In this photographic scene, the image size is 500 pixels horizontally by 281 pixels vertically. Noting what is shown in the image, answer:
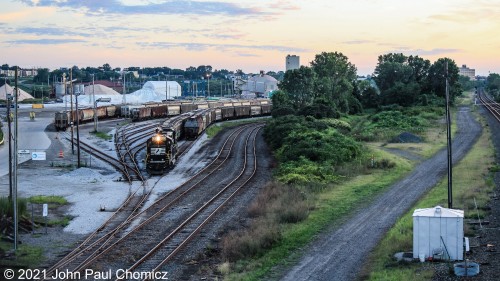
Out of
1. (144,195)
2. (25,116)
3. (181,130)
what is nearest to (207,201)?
(144,195)

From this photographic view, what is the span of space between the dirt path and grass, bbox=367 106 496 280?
1.73 feet

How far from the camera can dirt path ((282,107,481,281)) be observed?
777 inches

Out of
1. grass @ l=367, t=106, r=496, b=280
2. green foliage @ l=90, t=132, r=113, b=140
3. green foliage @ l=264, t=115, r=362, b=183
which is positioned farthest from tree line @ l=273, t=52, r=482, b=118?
grass @ l=367, t=106, r=496, b=280

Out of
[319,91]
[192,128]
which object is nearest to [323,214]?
[192,128]

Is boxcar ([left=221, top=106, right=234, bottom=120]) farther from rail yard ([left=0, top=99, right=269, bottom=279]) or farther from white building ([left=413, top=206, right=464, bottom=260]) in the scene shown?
white building ([left=413, top=206, right=464, bottom=260])

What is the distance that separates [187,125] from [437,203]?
37.6 metres

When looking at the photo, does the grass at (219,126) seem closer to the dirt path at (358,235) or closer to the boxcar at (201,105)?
the boxcar at (201,105)

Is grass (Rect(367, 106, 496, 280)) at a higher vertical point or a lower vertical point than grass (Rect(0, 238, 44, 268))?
higher

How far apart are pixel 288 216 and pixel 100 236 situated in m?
8.28

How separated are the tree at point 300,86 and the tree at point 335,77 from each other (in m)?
3.29

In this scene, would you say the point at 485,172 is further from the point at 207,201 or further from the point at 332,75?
the point at 332,75

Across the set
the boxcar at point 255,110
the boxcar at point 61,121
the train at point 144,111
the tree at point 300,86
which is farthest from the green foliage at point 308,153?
the boxcar at point 255,110

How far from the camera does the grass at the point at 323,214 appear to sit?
20656mm

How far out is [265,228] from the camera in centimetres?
2477
